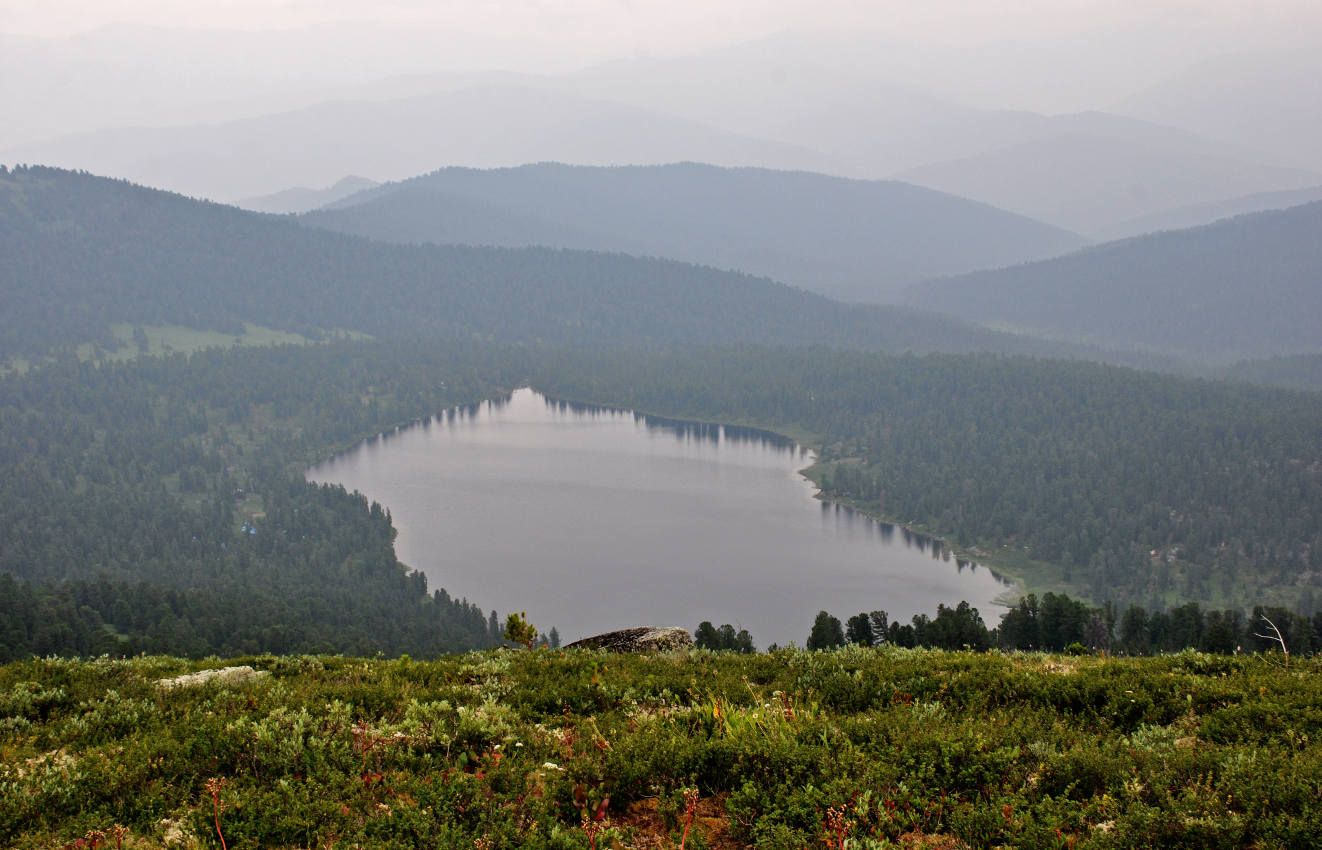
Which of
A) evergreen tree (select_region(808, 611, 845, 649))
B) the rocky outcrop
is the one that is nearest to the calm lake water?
evergreen tree (select_region(808, 611, 845, 649))

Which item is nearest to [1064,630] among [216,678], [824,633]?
[824,633]

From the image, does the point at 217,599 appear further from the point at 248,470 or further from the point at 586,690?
the point at 248,470

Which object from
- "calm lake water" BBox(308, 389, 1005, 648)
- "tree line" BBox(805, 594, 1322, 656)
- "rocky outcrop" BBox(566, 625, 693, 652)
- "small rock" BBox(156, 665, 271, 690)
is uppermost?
"small rock" BBox(156, 665, 271, 690)

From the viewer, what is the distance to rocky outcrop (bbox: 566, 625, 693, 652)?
1786 cm

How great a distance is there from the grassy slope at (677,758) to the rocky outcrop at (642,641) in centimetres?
434

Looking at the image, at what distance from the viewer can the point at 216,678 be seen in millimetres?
13320

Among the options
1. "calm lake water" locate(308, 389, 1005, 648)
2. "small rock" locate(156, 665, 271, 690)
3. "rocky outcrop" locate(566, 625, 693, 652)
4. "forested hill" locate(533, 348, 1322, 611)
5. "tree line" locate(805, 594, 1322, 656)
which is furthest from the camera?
"forested hill" locate(533, 348, 1322, 611)

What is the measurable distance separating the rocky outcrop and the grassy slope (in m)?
4.34

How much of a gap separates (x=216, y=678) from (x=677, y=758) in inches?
297

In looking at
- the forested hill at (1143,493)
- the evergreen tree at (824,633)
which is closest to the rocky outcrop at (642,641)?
the evergreen tree at (824,633)

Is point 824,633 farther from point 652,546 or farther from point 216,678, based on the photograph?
point 652,546

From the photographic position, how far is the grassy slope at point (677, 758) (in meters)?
8.64

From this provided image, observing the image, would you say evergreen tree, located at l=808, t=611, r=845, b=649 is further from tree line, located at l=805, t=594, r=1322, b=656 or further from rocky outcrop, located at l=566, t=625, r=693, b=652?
rocky outcrop, located at l=566, t=625, r=693, b=652

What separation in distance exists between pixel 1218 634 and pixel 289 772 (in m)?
50.2
